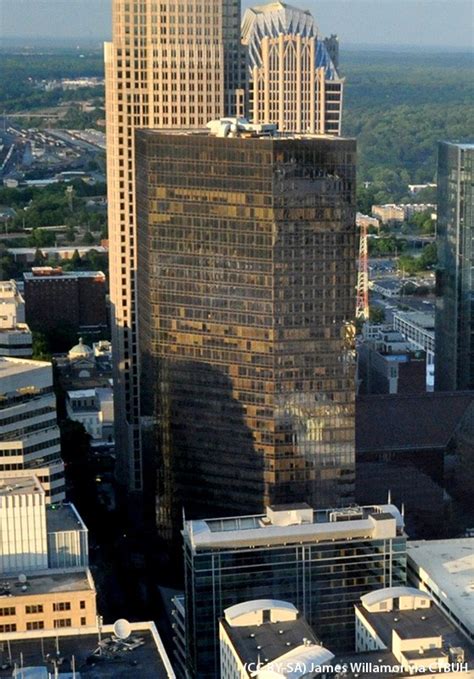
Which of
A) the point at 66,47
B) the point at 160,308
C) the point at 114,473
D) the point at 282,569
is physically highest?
the point at 66,47

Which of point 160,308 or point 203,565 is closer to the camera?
point 203,565

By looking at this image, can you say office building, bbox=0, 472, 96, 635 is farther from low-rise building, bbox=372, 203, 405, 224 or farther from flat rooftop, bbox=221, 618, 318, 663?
low-rise building, bbox=372, 203, 405, 224

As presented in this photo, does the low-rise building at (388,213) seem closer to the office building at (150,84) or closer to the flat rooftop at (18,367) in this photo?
the office building at (150,84)

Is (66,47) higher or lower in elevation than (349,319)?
higher

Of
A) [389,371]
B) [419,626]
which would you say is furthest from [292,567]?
[389,371]

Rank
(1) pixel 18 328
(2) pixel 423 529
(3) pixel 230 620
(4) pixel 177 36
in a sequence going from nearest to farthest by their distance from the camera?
(3) pixel 230 620 < (2) pixel 423 529 < (4) pixel 177 36 < (1) pixel 18 328

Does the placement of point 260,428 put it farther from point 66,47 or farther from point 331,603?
point 66,47

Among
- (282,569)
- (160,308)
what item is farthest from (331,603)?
(160,308)

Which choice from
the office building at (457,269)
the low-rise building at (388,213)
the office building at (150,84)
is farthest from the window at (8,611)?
the low-rise building at (388,213)
